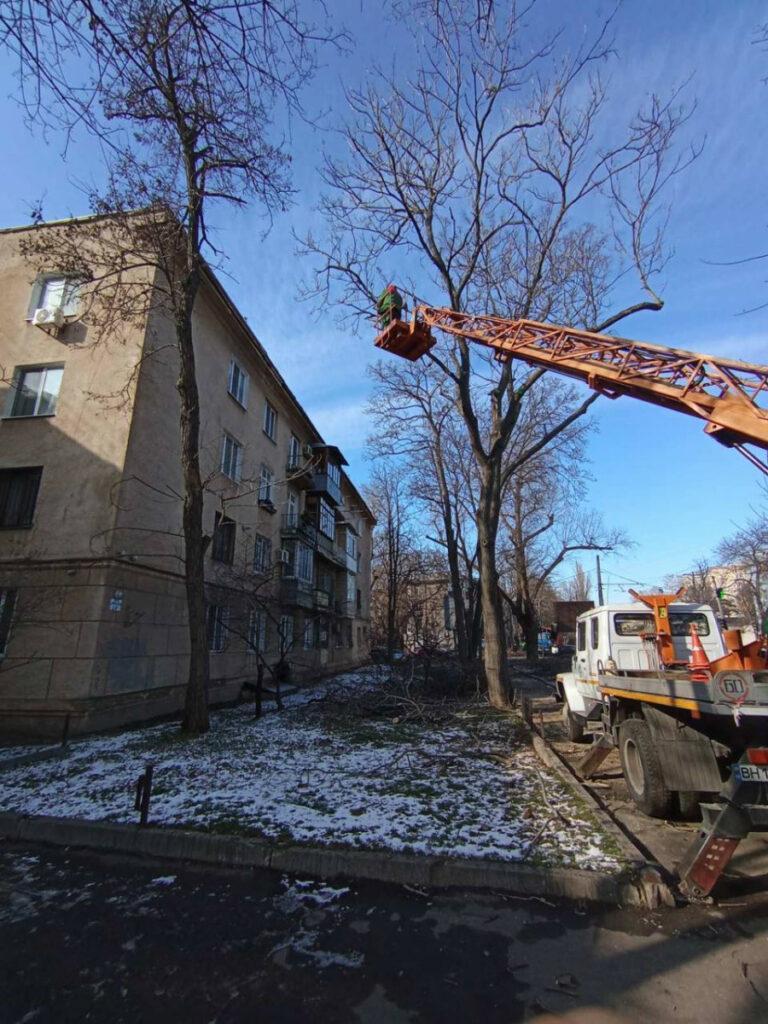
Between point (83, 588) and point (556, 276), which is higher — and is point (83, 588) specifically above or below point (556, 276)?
below

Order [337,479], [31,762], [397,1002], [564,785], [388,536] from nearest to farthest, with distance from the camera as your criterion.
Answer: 1. [397,1002]
2. [564,785]
3. [31,762]
4. [337,479]
5. [388,536]

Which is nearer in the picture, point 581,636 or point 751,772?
point 751,772

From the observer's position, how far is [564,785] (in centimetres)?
661

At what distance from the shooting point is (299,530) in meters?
23.9

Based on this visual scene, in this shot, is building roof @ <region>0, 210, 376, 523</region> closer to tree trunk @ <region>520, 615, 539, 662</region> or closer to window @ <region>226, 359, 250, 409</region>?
window @ <region>226, 359, 250, 409</region>

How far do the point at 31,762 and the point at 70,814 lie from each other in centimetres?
346

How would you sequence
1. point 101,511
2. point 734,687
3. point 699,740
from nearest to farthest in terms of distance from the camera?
1. point 734,687
2. point 699,740
3. point 101,511

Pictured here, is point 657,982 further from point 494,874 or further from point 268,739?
point 268,739

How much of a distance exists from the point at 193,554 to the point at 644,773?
808cm

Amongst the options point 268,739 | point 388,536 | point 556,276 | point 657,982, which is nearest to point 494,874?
point 657,982

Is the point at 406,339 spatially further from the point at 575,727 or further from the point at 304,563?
the point at 304,563

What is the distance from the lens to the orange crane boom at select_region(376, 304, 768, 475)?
22.8 feet

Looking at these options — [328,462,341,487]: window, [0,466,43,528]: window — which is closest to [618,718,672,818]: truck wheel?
[0,466,43,528]: window

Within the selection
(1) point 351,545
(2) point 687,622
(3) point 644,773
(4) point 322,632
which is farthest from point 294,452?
(3) point 644,773
